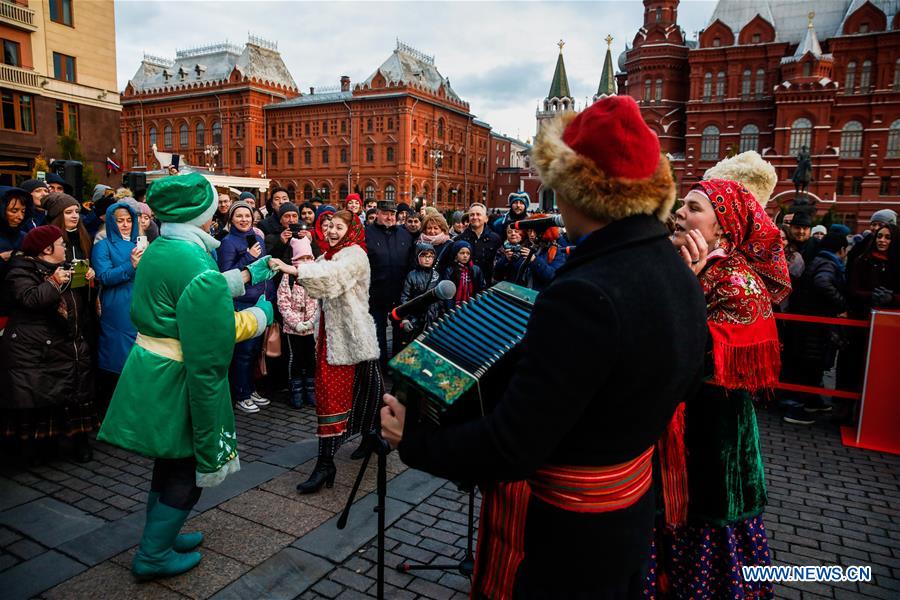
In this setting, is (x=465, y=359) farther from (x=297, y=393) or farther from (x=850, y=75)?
(x=850, y=75)

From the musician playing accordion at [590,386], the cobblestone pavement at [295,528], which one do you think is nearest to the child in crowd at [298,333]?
the cobblestone pavement at [295,528]

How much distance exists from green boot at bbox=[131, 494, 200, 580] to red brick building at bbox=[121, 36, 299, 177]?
61.0m

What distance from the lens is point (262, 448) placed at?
533 centimetres

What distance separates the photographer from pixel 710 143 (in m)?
50.9

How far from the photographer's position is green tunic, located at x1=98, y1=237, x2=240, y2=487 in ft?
9.93

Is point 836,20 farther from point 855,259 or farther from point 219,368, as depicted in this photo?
point 219,368

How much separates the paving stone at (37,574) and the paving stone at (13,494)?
3.15ft

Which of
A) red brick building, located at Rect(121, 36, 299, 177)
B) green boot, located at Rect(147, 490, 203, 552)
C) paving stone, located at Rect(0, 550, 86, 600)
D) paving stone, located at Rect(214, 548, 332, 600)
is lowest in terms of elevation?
paving stone, located at Rect(214, 548, 332, 600)

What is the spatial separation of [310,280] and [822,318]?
576 cm

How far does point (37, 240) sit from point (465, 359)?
14.7ft

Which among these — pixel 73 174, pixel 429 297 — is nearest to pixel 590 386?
pixel 429 297

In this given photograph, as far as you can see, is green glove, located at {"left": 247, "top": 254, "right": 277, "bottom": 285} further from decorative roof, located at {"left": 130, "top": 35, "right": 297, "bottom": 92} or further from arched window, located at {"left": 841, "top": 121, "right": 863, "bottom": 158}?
decorative roof, located at {"left": 130, "top": 35, "right": 297, "bottom": 92}

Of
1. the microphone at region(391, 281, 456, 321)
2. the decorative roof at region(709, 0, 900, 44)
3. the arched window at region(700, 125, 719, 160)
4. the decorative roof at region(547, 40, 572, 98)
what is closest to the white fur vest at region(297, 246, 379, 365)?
the microphone at region(391, 281, 456, 321)

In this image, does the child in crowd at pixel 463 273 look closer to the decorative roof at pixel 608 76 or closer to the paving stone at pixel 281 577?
the paving stone at pixel 281 577
